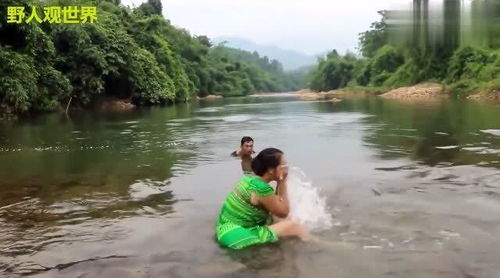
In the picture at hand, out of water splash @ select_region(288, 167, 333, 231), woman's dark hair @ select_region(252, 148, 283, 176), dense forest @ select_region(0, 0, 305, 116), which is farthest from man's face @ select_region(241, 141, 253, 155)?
dense forest @ select_region(0, 0, 305, 116)

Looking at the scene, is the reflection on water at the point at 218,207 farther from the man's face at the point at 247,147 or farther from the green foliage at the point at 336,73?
the green foliage at the point at 336,73

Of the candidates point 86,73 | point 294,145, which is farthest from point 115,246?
point 86,73

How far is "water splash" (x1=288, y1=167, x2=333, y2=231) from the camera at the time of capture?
674 centimetres

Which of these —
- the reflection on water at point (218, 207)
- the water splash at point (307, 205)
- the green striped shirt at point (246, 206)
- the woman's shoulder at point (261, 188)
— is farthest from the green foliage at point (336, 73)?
the woman's shoulder at point (261, 188)

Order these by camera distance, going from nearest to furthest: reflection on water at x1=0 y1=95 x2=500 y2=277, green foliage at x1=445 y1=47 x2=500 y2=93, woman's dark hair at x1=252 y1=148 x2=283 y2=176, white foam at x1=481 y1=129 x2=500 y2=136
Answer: reflection on water at x1=0 y1=95 x2=500 y2=277, woman's dark hair at x1=252 y1=148 x2=283 y2=176, white foam at x1=481 y1=129 x2=500 y2=136, green foliage at x1=445 y1=47 x2=500 y2=93

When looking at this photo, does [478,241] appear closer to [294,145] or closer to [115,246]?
[115,246]

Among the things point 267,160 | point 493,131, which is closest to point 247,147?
point 267,160

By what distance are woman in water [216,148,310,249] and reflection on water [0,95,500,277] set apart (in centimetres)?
14

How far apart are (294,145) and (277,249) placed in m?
9.19

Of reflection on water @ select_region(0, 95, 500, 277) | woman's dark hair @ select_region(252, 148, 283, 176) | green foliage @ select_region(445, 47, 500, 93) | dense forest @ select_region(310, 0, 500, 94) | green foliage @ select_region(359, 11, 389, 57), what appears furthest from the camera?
green foliage @ select_region(359, 11, 389, 57)

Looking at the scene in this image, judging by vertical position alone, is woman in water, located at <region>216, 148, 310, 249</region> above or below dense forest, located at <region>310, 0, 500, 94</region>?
below

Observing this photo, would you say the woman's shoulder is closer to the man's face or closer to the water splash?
the water splash

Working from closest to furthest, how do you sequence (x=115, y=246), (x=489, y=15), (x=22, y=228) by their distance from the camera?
1. (x=115, y=246)
2. (x=22, y=228)
3. (x=489, y=15)

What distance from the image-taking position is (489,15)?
4275 cm
